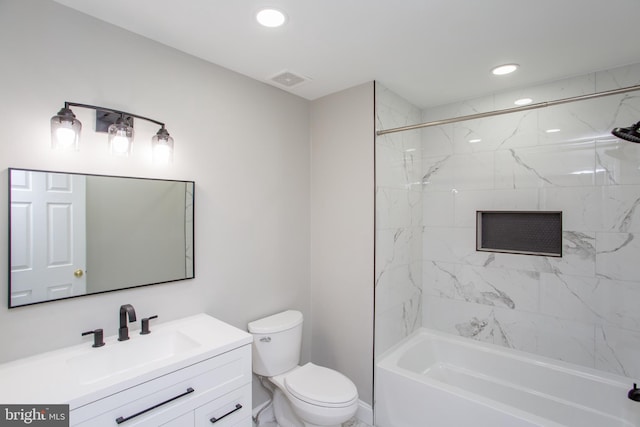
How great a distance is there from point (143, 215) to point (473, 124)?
8.72ft

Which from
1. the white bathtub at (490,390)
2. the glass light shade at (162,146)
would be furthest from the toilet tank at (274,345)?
the glass light shade at (162,146)

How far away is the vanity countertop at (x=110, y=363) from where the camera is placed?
1162 mm

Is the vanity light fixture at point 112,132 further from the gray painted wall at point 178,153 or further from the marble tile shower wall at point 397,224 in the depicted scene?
the marble tile shower wall at point 397,224

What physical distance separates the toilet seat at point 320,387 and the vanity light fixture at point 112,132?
1632 mm

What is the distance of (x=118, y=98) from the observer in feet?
5.48

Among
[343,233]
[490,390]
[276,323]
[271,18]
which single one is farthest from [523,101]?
[276,323]

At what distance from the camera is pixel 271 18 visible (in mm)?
1609

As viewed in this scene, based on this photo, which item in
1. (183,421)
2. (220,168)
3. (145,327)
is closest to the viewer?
(183,421)

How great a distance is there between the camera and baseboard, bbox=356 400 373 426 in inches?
92.0

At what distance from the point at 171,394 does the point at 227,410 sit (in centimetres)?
34

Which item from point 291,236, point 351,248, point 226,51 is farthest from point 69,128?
point 351,248

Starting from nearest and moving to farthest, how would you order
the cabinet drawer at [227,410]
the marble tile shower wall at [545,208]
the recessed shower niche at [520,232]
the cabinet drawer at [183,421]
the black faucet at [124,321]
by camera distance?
the cabinet drawer at [183,421] < the cabinet drawer at [227,410] < the black faucet at [124,321] < the marble tile shower wall at [545,208] < the recessed shower niche at [520,232]

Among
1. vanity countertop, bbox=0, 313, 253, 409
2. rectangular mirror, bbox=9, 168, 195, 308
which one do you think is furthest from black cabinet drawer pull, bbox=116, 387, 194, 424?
rectangular mirror, bbox=9, 168, 195, 308

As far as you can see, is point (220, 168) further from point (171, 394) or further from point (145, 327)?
point (171, 394)
